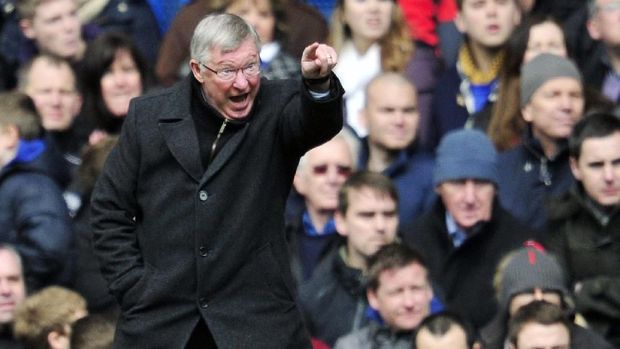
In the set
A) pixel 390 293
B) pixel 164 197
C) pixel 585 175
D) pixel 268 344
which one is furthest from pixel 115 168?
pixel 585 175

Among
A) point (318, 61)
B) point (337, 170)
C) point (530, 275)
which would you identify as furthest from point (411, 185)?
point (318, 61)

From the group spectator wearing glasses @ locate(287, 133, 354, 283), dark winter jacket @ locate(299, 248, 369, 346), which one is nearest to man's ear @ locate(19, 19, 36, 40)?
spectator wearing glasses @ locate(287, 133, 354, 283)

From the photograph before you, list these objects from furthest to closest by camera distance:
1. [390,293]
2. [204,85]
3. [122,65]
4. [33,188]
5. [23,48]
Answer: [23,48]
[122,65]
[33,188]
[390,293]
[204,85]

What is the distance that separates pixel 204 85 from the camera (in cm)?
655

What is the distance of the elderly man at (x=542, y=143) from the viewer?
9.53 m

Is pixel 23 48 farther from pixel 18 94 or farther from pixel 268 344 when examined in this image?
pixel 268 344

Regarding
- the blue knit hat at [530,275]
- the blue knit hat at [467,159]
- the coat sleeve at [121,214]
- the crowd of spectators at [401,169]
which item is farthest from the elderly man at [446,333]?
the coat sleeve at [121,214]

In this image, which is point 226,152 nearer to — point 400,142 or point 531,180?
point 531,180

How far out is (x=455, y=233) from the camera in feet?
30.6

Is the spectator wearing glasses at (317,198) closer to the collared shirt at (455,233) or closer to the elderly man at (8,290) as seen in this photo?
the collared shirt at (455,233)

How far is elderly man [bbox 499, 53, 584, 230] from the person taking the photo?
31.3 ft

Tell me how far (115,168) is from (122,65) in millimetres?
4034

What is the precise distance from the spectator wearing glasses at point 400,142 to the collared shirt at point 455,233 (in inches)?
21.1

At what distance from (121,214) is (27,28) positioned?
499 centimetres
